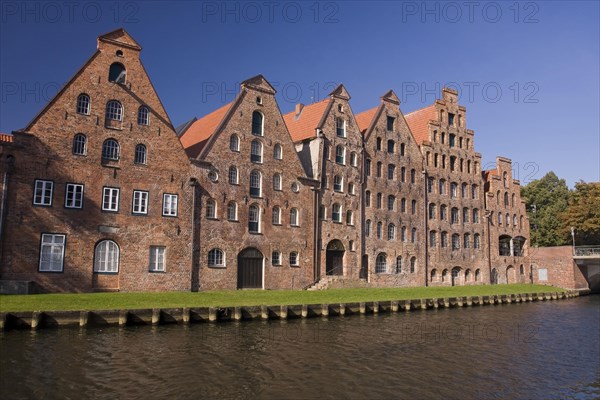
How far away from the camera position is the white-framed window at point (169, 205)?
32.3m

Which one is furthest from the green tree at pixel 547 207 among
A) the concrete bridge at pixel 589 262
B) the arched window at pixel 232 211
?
the arched window at pixel 232 211

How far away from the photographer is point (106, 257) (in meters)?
29.7

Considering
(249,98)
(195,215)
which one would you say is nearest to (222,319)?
(195,215)

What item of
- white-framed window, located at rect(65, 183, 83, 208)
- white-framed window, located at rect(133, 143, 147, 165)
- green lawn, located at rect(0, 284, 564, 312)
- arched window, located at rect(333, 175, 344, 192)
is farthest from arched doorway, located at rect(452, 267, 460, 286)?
white-framed window, located at rect(65, 183, 83, 208)

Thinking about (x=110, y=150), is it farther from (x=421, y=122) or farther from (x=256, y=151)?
(x=421, y=122)

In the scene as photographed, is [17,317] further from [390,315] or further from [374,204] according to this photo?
[374,204]

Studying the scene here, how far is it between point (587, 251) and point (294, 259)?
35.5 metres

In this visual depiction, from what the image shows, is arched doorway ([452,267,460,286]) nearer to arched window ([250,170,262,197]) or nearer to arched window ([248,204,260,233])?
arched window ([248,204,260,233])

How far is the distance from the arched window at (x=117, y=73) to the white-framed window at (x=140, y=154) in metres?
4.06

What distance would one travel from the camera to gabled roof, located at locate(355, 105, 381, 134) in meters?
47.2

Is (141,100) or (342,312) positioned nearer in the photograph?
(342,312)

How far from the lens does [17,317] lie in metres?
20.0

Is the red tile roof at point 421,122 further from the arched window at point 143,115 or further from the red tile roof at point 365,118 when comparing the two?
the arched window at point 143,115

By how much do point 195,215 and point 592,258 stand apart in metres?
43.9
